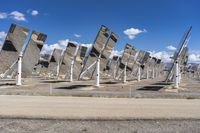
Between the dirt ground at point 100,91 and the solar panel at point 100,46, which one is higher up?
the solar panel at point 100,46

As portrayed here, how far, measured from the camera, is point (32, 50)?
44094 millimetres

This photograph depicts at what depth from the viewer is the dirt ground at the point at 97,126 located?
13281 mm

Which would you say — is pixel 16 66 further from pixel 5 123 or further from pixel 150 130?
pixel 150 130

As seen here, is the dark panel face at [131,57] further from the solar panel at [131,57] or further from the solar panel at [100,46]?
the solar panel at [100,46]

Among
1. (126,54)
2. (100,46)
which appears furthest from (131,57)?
(100,46)

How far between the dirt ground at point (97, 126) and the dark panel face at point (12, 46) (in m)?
26.5

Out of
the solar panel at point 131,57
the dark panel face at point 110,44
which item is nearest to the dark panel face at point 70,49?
the solar panel at point 131,57

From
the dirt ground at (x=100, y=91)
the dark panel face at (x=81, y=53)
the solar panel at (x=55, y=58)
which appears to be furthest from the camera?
the solar panel at (x=55, y=58)

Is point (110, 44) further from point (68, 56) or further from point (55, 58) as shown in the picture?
point (55, 58)

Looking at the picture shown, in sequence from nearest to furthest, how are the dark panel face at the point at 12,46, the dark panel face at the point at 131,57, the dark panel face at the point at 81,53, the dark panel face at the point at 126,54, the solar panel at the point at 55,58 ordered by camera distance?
the dark panel face at the point at 12,46, the dark panel face at the point at 126,54, the dark panel face at the point at 81,53, the dark panel face at the point at 131,57, the solar panel at the point at 55,58

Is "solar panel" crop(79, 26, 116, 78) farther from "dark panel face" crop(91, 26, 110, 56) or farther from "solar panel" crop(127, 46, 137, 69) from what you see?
"solar panel" crop(127, 46, 137, 69)

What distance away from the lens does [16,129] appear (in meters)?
13.5

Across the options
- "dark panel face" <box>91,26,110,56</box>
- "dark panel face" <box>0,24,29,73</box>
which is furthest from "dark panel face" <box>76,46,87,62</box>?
"dark panel face" <box>0,24,29,73</box>

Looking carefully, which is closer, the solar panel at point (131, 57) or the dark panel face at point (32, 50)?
the dark panel face at point (32, 50)
